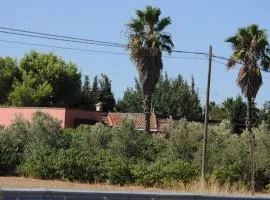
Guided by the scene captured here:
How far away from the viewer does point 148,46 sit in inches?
1871

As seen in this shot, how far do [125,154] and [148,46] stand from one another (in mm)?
14250

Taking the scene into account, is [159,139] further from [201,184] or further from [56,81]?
[56,81]

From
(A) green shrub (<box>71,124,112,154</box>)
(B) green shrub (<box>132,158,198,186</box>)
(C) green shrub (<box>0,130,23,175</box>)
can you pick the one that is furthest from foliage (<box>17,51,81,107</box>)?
(B) green shrub (<box>132,158,198,186</box>)

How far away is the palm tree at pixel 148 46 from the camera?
47.2m

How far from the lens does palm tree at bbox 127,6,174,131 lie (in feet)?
155

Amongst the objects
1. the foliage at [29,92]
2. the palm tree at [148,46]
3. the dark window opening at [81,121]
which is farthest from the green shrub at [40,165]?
the foliage at [29,92]

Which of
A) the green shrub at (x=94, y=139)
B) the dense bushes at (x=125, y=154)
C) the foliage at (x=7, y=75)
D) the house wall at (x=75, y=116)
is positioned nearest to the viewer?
the dense bushes at (x=125, y=154)

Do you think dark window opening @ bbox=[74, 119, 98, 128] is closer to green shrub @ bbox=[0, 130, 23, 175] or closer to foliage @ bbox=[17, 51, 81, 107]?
foliage @ bbox=[17, 51, 81, 107]

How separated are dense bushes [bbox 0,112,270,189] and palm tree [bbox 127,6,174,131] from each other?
1074cm

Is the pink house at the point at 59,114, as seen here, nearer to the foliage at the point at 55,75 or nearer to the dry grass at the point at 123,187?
the foliage at the point at 55,75

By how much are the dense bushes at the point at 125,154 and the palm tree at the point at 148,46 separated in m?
10.7

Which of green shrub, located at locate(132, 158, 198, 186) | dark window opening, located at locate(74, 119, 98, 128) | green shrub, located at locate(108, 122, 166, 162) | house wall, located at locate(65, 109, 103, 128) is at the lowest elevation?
green shrub, located at locate(132, 158, 198, 186)

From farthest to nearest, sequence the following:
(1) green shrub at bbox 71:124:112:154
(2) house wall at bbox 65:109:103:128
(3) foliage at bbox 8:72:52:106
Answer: (3) foliage at bbox 8:72:52:106 → (2) house wall at bbox 65:109:103:128 → (1) green shrub at bbox 71:124:112:154

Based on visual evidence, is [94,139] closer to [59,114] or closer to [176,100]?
[59,114]
